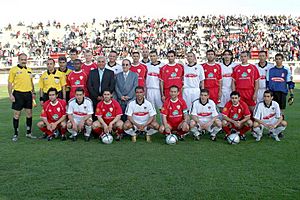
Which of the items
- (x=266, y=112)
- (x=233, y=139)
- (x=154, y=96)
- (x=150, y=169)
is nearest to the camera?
(x=150, y=169)

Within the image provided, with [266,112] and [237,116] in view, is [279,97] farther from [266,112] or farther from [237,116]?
[237,116]

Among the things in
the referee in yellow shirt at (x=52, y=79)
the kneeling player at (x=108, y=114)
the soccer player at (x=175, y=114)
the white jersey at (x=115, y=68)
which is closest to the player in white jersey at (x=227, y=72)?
the soccer player at (x=175, y=114)

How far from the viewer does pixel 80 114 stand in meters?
7.32

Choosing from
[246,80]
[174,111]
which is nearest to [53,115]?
[174,111]

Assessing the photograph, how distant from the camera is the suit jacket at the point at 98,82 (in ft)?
24.2

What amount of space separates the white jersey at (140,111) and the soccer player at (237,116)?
4.50 feet

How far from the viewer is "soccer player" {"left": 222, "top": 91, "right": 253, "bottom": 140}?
7086 millimetres

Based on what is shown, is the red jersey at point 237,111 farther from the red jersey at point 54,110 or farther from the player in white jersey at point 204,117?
the red jersey at point 54,110

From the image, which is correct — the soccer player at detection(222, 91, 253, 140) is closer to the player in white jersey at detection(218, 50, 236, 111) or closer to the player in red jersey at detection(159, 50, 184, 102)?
the player in white jersey at detection(218, 50, 236, 111)

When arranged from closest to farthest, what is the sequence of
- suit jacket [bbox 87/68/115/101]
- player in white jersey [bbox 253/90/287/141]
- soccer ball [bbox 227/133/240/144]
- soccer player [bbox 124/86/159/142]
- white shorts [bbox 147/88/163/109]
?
soccer ball [bbox 227/133/240/144] → player in white jersey [bbox 253/90/287/141] → soccer player [bbox 124/86/159/142] → suit jacket [bbox 87/68/115/101] → white shorts [bbox 147/88/163/109]

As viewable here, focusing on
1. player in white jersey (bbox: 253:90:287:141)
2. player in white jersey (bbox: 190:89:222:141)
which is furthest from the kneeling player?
player in white jersey (bbox: 253:90:287:141)

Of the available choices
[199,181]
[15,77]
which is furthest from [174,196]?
[15,77]

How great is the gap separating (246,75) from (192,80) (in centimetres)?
106

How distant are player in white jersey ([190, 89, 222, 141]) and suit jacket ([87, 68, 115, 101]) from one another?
164cm
